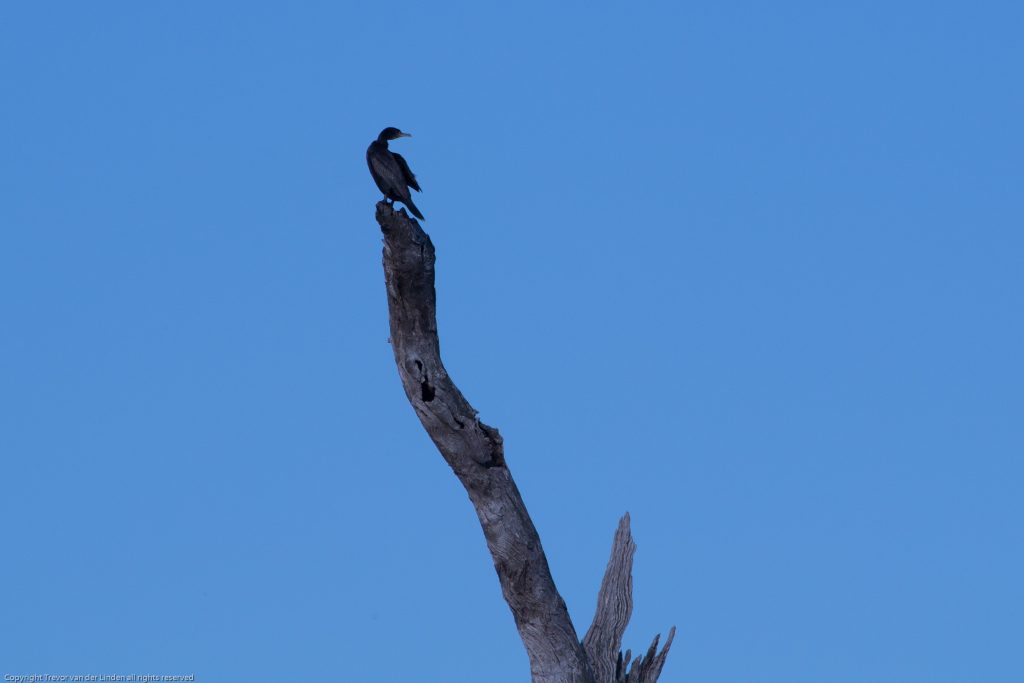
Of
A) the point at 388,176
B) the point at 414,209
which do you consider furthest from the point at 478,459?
the point at 388,176

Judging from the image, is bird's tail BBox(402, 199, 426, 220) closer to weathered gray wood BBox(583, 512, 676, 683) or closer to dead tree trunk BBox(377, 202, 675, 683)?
dead tree trunk BBox(377, 202, 675, 683)

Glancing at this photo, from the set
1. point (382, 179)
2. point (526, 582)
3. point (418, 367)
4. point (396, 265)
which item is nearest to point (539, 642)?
point (526, 582)

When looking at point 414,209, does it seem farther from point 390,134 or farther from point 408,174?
point 390,134

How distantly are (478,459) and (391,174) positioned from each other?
217 cm

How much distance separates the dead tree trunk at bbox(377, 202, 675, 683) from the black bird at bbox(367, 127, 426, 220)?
2.08 feet

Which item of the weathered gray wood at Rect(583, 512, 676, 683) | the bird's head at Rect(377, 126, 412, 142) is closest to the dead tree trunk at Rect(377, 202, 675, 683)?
the weathered gray wood at Rect(583, 512, 676, 683)

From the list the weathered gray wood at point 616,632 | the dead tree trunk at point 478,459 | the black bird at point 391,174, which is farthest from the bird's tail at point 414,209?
the weathered gray wood at point 616,632

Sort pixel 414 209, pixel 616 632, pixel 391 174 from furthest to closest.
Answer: pixel 616 632 < pixel 391 174 < pixel 414 209

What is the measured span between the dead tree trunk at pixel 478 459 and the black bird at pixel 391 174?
0.64 m

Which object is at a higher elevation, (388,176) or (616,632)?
(388,176)

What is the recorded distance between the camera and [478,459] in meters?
8.66

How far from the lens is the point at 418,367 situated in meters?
8.49

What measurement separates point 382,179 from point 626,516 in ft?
11.1

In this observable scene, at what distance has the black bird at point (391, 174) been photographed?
887 cm
